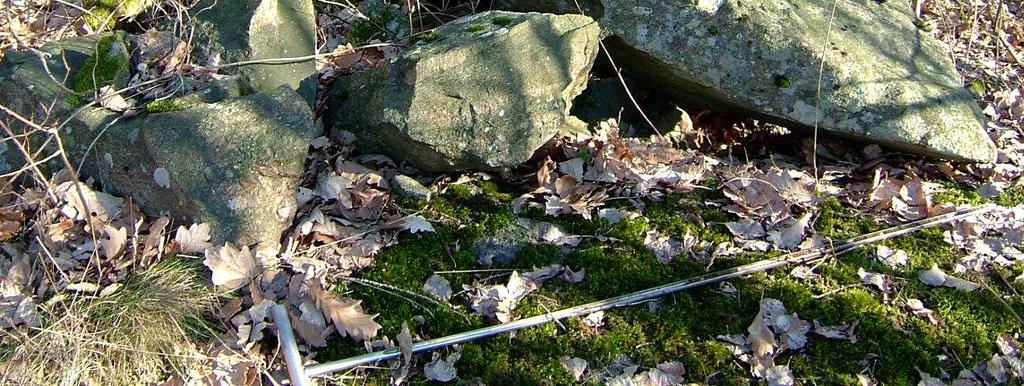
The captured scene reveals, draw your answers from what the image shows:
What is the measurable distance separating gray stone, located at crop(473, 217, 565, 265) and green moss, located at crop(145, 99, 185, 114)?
5.93 feet

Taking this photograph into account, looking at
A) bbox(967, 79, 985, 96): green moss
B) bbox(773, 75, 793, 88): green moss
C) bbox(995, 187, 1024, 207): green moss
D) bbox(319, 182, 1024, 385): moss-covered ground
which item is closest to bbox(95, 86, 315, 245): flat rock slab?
bbox(319, 182, 1024, 385): moss-covered ground

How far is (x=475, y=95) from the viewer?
13.7ft

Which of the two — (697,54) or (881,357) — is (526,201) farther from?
(881,357)

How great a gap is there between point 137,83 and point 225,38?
58 centimetres

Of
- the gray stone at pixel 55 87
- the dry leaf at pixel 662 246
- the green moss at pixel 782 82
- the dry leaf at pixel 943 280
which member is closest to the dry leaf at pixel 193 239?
the gray stone at pixel 55 87

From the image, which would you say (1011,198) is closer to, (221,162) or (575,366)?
(575,366)

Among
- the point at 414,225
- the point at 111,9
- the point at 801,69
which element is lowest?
the point at 414,225

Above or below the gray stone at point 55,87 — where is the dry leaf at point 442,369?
below

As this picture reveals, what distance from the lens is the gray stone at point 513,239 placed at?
155 inches

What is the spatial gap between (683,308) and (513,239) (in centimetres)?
97

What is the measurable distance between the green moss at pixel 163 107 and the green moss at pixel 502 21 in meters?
1.87

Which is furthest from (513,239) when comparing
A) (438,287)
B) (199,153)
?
(199,153)

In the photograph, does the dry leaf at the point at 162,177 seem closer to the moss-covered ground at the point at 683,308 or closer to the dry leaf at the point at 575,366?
the moss-covered ground at the point at 683,308

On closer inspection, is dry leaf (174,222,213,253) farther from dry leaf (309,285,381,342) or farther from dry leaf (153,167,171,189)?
dry leaf (309,285,381,342)
